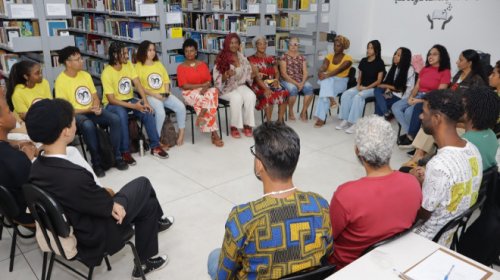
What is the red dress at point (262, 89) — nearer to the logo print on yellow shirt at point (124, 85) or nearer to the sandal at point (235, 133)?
the sandal at point (235, 133)

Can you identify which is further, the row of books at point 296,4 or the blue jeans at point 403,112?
the row of books at point 296,4

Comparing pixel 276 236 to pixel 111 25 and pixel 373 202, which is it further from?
pixel 111 25

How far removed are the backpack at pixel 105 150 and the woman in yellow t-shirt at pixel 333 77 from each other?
2882 millimetres

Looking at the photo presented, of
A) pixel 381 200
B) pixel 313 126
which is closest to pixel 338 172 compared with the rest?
pixel 313 126

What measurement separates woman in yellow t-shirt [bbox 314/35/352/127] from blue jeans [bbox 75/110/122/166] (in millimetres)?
2795

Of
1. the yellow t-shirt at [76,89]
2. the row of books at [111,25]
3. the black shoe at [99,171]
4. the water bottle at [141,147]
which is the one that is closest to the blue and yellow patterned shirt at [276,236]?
the black shoe at [99,171]

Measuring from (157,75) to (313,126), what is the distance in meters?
2.32

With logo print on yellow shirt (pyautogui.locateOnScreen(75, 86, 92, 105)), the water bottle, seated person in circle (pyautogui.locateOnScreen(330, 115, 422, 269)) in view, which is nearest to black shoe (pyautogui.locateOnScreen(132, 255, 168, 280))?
seated person in circle (pyautogui.locateOnScreen(330, 115, 422, 269))

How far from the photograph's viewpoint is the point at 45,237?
1.95m

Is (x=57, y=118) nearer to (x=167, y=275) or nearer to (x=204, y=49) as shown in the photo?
(x=167, y=275)

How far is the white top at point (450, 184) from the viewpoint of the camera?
1.82 metres

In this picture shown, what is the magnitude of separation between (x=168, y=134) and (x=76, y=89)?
3.87ft

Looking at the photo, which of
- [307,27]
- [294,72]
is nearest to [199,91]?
[294,72]

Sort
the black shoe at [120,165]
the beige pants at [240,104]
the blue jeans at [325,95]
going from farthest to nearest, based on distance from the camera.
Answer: the blue jeans at [325,95], the beige pants at [240,104], the black shoe at [120,165]
